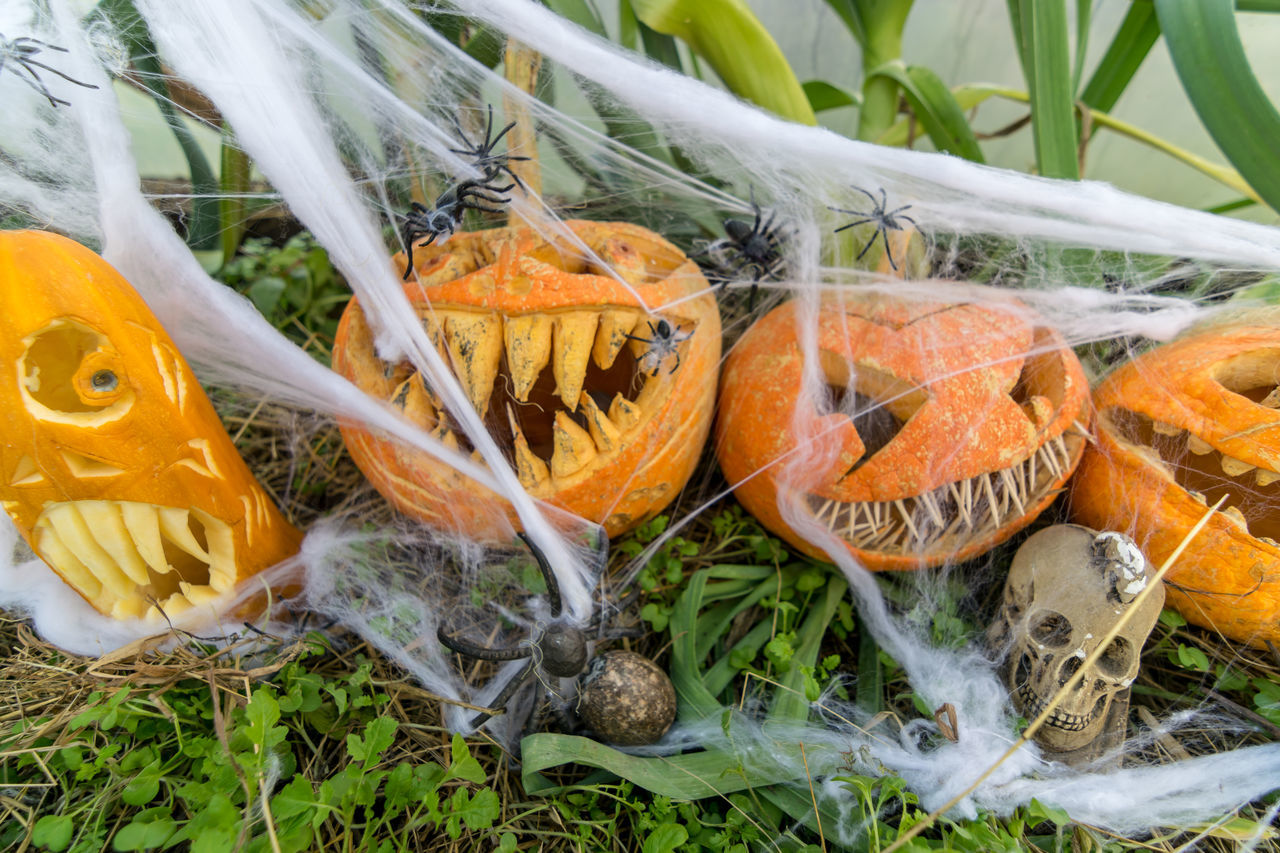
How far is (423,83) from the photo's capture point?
3.09 feet

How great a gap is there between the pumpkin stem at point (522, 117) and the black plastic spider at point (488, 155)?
15 mm

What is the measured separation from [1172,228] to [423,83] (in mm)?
1031

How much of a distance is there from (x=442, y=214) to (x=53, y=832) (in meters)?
0.82

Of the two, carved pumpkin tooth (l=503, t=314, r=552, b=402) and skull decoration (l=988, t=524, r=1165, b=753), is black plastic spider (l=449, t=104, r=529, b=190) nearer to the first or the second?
carved pumpkin tooth (l=503, t=314, r=552, b=402)

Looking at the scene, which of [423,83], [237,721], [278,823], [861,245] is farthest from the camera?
[861,245]

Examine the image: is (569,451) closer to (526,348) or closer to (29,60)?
(526,348)

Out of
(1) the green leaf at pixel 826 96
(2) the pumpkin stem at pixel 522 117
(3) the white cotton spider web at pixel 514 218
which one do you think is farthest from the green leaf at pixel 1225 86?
(2) the pumpkin stem at pixel 522 117

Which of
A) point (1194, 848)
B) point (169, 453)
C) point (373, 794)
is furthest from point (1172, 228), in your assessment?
point (169, 453)

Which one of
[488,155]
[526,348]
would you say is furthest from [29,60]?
[526,348]

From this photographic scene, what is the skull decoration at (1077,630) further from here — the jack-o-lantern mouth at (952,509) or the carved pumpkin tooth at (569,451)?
the carved pumpkin tooth at (569,451)

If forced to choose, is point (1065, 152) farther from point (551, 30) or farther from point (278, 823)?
point (278, 823)

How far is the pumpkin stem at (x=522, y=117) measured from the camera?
972mm

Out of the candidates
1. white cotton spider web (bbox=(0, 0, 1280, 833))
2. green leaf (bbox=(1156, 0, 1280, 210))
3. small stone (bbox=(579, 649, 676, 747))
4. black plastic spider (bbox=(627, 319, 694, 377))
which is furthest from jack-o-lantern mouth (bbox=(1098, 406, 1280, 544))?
small stone (bbox=(579, 649, 676, 747))

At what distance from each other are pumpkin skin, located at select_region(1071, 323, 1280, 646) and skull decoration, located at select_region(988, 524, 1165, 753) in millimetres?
107
